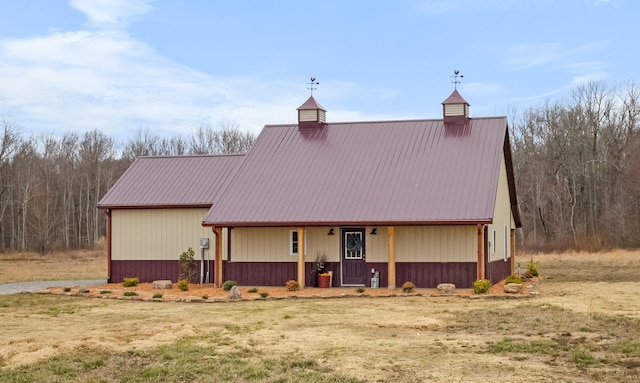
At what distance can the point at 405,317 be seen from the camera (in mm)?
16953

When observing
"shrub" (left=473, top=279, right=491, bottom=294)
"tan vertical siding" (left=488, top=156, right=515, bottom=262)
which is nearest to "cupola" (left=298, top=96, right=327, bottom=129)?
"tan vertical siding" (left=488, top=156, right=515, bottom=262)

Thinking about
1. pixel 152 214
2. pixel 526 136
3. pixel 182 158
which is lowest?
pixel 152 214

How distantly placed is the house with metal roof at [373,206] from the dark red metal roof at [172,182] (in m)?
0.98

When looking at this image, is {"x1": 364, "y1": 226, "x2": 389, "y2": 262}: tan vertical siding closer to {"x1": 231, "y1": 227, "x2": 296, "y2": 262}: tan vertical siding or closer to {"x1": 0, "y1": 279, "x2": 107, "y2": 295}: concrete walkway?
{"x1": 231, "y1": 227, "x2": 296, "y2": 262}: tan vertical siding

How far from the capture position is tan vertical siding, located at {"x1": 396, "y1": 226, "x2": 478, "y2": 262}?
938 inches

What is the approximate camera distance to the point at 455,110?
27859mm

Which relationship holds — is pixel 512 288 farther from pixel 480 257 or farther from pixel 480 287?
pixel 480 257

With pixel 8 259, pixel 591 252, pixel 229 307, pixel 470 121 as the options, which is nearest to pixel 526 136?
pixel 591 252

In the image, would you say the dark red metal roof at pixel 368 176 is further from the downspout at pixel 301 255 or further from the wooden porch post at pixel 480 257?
Result: the wooden porch post at pixel 480 257

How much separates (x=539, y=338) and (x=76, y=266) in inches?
1281

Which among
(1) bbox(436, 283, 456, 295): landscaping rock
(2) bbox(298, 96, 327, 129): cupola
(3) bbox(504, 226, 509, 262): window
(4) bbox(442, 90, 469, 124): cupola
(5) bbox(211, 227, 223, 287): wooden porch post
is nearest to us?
(1) bbox(436, 283, 456, 295): landscaping rock

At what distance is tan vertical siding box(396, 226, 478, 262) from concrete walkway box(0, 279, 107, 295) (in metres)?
11.6

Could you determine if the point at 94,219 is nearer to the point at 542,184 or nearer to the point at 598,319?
the point at 542,184

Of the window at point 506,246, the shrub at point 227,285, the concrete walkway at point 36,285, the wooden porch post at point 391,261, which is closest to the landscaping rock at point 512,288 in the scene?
the wooden porch post at point 391,261
